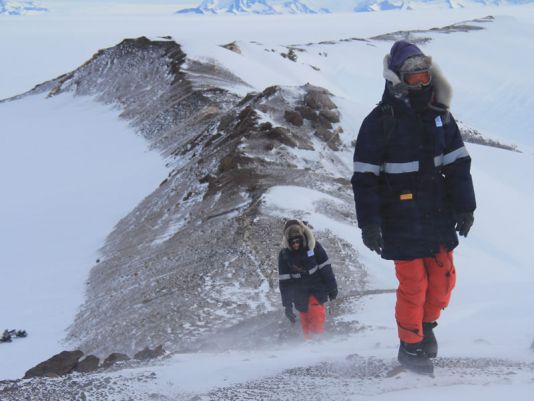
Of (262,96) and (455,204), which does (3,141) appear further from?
(455,204)

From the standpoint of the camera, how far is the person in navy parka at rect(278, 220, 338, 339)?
7.25 metres

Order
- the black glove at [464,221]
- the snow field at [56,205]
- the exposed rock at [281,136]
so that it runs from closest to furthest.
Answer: the black glove at [464,221] < the snow field at [56,205] < the exposed rock at [281,136]

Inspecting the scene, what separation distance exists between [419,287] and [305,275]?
291cm

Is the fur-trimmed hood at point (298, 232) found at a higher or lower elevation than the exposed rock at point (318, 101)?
higher

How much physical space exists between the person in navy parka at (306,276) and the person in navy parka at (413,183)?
2669mm

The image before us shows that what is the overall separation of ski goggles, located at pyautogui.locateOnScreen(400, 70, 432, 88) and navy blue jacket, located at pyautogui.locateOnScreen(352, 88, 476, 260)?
0.14 metres

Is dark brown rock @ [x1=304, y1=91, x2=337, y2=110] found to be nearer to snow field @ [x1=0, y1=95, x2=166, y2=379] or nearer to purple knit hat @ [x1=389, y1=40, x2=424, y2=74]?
snow field @ [x1=0, y1=95, x2=166, y2=379]

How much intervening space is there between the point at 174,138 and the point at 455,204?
18606mm

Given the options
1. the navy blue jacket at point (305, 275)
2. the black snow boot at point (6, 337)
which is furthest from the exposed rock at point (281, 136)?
the navy blue jacket at point (305, 275)

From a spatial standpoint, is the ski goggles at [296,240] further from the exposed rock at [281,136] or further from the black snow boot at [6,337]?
the exposed rock at [281,136]

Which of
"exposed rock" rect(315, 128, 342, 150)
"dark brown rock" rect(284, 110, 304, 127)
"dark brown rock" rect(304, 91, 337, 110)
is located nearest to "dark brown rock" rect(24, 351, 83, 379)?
"exposed rock" rect(315, 128, 342, 150)

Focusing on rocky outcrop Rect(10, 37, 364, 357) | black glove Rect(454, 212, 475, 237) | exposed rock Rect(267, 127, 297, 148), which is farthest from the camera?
exposed rock Rect(267, 127, 297, 148)

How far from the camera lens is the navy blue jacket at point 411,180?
173 inches

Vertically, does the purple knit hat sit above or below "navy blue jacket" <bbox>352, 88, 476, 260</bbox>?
above
